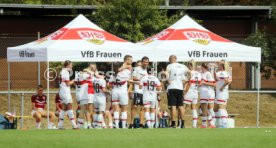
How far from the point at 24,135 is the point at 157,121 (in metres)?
10.1

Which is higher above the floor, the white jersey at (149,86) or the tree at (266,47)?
the tree at (266,47)

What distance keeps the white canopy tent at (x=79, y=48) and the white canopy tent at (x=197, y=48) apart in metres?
0.69

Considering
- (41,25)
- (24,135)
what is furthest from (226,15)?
(24,135)

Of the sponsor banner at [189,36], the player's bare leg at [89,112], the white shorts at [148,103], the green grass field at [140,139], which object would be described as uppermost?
the sponsor banner at [189,36]

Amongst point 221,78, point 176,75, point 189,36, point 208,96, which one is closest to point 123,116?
point 176,75

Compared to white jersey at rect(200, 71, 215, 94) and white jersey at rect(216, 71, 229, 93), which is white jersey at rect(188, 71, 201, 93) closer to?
white jersey at rect(200, 71, 215, 94)

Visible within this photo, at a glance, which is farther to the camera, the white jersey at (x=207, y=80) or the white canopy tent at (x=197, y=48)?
the white canopy tent at (x=197, y=48)

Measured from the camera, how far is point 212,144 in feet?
63.1

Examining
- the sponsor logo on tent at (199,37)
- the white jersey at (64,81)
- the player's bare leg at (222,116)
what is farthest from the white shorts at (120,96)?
the sponsor logo on tent at (199,37)

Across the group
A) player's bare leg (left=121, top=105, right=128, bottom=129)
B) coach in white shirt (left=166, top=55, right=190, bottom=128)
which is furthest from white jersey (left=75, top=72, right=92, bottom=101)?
coach in white shirt (left=166, top=55, right=190, bottom=128)

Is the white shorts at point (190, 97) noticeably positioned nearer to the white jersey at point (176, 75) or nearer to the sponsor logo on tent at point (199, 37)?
the white jersey at point (176, 75)

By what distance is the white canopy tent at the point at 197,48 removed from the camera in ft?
99.0

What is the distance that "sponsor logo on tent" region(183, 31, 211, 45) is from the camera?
3077 cm

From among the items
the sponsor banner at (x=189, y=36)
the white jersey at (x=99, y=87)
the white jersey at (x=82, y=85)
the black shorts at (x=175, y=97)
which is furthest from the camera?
the sponsor banner at (x=189, y=36)
